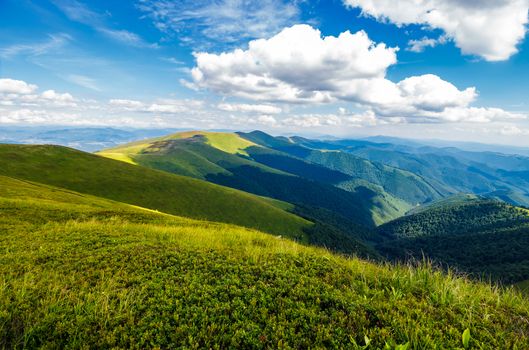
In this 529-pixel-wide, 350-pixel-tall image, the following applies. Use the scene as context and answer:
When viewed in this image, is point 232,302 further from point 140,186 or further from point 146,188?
point 140,186

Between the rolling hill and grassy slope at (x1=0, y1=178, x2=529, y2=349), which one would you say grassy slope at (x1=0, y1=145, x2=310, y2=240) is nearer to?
the rolling hill

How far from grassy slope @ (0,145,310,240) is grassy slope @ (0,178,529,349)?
387ft

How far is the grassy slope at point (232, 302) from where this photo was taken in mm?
7449

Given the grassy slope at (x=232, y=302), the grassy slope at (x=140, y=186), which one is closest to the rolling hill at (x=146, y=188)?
the grassy slope at (x=140, y=186)

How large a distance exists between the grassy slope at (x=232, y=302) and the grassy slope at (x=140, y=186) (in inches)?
4649

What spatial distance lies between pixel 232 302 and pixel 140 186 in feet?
534

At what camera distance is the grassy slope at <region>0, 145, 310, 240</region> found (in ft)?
439

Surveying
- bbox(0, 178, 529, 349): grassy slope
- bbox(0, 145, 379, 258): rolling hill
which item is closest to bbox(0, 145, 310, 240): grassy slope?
bbox(0, 145, 379, 258): rolling hill

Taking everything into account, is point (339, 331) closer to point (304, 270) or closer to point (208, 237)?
point (304, 270)

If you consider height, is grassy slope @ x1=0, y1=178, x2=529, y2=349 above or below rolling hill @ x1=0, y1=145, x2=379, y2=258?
above

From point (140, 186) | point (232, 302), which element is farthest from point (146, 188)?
point (232, 302)

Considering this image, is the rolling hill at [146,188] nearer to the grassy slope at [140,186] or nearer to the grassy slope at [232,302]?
the grassy slope at [140,186]

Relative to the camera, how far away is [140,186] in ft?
509

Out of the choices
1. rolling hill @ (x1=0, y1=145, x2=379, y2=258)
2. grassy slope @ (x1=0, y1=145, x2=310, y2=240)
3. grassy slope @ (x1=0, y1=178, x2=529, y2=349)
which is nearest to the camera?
grassy slope @ (x1=0, y1=178, x2=529, y2=349)
